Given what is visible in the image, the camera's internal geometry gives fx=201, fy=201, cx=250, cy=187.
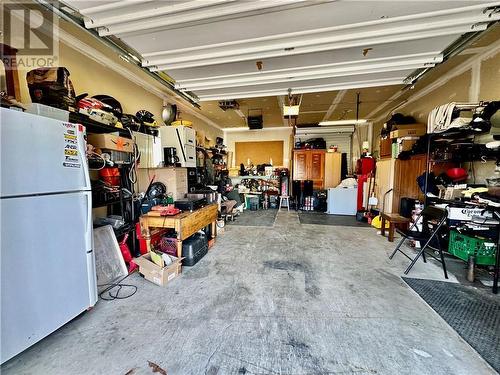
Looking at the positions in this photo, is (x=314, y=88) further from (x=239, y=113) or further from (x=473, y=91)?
(x=239, y=113)

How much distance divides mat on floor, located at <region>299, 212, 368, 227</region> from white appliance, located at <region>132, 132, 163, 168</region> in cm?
378

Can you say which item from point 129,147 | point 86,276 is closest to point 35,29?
point 129,147

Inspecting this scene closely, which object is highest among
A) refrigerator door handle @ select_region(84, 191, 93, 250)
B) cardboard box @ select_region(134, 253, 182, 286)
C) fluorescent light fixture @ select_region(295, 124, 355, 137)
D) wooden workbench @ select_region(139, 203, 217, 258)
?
fluorescent light fixture @ select_region(295, 124, 355, 137)

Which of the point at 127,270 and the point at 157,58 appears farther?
the point at 127,270

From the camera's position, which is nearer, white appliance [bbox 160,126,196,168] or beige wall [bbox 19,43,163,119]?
beige wall [bbox 19,43,163,119]

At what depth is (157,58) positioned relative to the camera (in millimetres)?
2480

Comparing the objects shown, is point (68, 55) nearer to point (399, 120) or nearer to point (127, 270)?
point (127, 270)

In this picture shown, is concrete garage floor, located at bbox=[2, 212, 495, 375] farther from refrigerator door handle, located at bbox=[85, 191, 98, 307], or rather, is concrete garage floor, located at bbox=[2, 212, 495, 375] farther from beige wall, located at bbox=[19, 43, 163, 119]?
beige wall, located at bbox=[19, 43, 163, 119]

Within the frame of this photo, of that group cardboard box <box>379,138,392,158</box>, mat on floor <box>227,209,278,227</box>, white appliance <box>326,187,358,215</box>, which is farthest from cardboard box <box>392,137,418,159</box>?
mat on floor <box>227,209,278,227</box>

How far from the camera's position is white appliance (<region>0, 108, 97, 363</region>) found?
1.30 metres

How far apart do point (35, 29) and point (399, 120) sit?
6.77 metres

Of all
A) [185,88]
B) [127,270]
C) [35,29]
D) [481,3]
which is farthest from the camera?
[185,88]

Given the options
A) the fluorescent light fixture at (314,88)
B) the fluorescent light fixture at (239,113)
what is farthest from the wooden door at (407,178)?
the fluorescent light fixture at (239,113)

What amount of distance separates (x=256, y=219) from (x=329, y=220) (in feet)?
6.61
